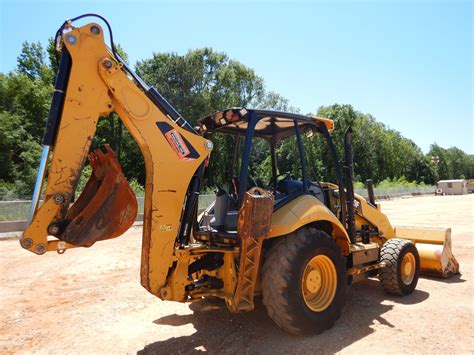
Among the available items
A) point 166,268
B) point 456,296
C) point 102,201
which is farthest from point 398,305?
point 102,201

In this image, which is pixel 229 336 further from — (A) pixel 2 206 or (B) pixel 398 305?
(A) pixel 2 206

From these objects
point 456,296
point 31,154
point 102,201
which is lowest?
point 456,296

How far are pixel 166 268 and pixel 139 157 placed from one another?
29.4 metres

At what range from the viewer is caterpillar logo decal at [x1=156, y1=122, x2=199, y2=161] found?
3.72 m

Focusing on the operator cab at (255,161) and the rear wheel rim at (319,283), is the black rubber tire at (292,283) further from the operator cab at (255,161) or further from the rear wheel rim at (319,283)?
the operator cab at (255,161)

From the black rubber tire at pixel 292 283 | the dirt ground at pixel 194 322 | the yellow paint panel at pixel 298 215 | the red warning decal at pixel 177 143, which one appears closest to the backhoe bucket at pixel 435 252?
the dirt ground at pixel 194 322

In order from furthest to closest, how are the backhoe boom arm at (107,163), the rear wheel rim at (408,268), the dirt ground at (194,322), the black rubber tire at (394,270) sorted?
1. the rear wheel rim at (408,268)
2. the black rubber tire at (394,270)
3. the dirt ground at (194,322)
4. the backhoe boom arm at (107,163)

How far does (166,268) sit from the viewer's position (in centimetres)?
367

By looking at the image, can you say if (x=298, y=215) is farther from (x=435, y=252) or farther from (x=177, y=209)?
(x=435, y=252)

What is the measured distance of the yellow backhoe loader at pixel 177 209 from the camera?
3385 millimetres

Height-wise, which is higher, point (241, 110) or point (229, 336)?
point (241, 110)

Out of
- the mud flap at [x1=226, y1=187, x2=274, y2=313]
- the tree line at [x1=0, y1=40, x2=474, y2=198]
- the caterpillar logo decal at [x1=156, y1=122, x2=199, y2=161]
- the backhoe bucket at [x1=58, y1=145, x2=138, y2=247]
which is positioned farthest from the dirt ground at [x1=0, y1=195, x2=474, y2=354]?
the tree line at [x1=0, y1=40, x2=474, y2=198]

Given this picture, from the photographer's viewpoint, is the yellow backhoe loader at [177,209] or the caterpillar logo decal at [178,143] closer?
the yellow backhoe loader at [177,209]

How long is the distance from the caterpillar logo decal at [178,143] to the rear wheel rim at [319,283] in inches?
71.2
